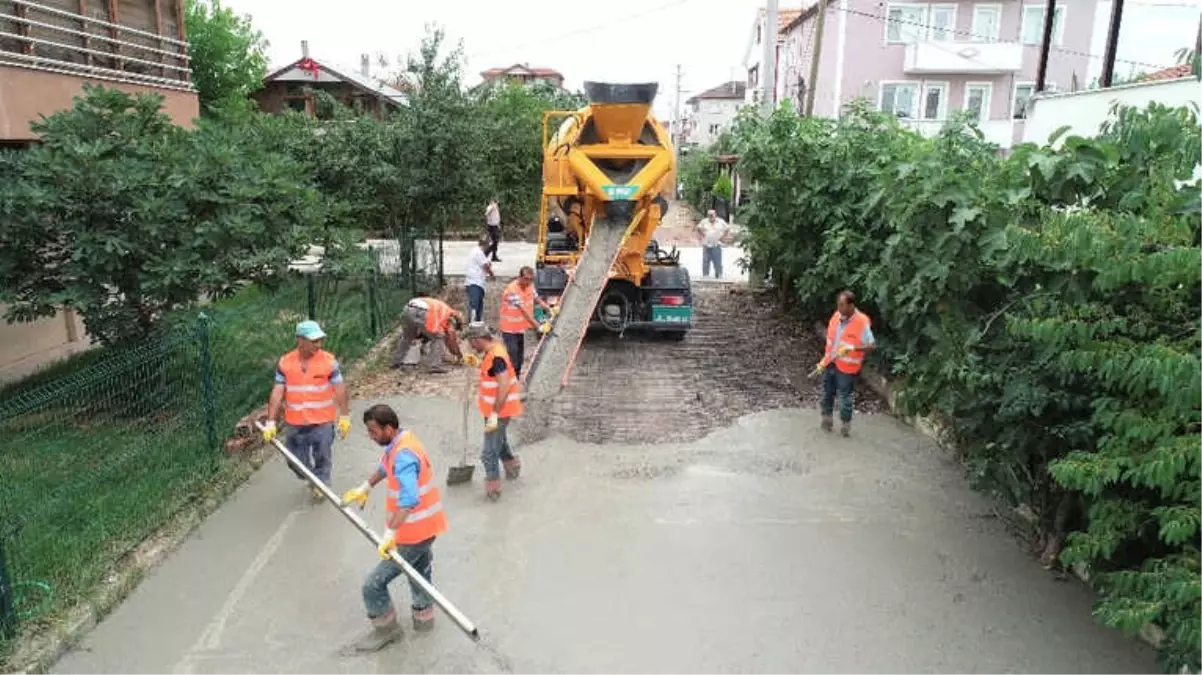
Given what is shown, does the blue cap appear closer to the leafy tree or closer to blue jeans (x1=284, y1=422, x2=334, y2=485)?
blue jeans (x1=284, y1=422, x2=334, y2=485)

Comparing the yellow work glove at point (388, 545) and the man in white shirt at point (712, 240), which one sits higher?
the man in white shirt at point (712, 240)

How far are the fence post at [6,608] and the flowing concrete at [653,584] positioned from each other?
1.14ft

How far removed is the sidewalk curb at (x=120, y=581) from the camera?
466 centimetres

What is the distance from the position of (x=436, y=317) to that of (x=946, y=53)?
26082 millimetres

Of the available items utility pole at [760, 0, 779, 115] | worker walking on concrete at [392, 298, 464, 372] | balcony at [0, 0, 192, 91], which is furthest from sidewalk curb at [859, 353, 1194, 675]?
balcony at [0, 0, 192, 91]

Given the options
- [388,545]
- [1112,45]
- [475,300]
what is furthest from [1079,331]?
[475,300]

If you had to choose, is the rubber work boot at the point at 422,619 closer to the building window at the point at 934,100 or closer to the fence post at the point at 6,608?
the fence post at the point at 6,608

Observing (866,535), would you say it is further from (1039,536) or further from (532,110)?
(532,110)

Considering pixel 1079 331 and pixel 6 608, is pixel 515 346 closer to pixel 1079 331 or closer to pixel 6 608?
pixel 6 608

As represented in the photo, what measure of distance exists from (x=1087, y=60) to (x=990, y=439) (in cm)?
3141

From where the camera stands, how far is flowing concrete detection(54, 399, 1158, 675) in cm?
483

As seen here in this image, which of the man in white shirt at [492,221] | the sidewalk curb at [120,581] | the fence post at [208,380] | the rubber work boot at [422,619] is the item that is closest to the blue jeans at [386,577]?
the rubber work boot at [422,619]

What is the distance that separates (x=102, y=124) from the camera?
8602 mm

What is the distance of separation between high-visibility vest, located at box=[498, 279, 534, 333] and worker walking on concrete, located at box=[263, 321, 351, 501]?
2982 mm
